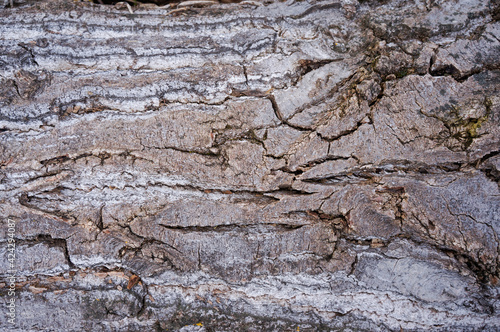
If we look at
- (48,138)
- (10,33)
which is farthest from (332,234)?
(10,33)

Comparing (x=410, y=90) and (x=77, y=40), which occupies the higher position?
(x=77, y=40)

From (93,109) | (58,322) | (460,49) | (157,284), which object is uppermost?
(460,49)

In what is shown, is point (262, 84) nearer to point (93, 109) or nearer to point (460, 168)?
point (93, 109)

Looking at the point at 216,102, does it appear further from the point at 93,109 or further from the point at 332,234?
the point at 332,234

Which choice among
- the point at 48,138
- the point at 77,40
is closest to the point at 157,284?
the point at 48,138

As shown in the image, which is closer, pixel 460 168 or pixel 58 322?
pixel 460 168

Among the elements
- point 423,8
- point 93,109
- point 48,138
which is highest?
point 423,8
